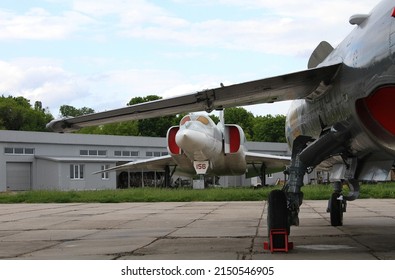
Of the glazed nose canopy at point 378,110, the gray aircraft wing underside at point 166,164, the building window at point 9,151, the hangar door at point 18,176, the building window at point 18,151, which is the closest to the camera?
the glazed nose canopy at point 378,110

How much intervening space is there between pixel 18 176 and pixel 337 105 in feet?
153

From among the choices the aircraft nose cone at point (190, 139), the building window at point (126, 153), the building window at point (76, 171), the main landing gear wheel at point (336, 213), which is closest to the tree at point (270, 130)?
the building window at point (126, 153)

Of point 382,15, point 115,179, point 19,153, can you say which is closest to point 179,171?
point 115,179

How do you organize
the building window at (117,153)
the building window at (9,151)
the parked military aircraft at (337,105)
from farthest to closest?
the building window at (117,153), the building window at (9,151), the parked military aircraft at (337,105)

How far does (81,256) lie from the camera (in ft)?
22.0

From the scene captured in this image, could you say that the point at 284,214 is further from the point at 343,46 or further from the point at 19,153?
the point at 19,153

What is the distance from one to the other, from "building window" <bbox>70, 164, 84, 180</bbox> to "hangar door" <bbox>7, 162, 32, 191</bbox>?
4.82m

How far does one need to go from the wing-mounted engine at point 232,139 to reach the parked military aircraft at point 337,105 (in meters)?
22.4

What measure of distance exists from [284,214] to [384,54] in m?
2.36

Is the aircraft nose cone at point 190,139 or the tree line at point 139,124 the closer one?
the aircraft nose cone at point 190,139

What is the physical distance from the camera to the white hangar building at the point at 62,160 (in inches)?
1865

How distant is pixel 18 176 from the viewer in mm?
49531

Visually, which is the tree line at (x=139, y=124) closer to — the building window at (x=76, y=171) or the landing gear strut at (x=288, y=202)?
the building window at (x=76, y=171)

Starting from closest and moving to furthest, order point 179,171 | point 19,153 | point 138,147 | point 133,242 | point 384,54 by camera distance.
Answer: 1. point 384,54
2. point 133,242
3. point 179,171
4. point 19,153
5. point 138,147
